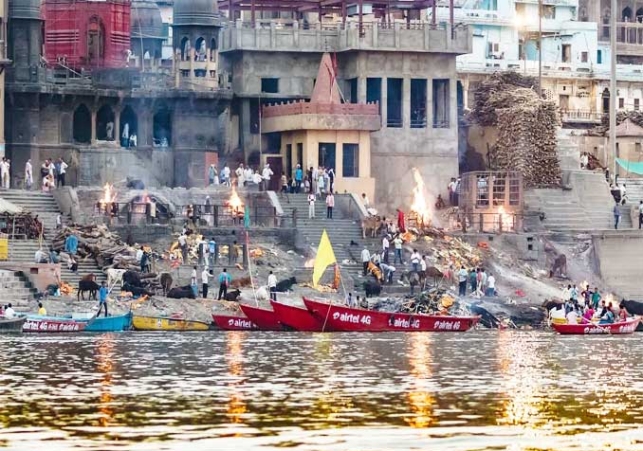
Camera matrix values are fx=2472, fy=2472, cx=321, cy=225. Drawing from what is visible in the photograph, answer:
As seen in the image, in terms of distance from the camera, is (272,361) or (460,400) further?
(272,361)

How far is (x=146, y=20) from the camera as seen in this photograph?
115m

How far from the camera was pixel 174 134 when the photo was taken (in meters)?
97.8

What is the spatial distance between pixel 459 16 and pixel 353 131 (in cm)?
2645

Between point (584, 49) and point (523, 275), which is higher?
point (584, 49)

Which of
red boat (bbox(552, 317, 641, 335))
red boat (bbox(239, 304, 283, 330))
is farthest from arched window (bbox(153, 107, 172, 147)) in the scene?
red boat (bbox(552, 317, 641, 335))

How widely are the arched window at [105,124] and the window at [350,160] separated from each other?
29.8ft

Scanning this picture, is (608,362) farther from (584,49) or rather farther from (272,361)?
→ (584,49)

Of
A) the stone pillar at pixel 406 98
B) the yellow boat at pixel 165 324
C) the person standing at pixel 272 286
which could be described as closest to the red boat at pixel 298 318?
the yellow boat at pixel 165 324

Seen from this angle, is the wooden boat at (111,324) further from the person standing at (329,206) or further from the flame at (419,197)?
the flame at (419,197)

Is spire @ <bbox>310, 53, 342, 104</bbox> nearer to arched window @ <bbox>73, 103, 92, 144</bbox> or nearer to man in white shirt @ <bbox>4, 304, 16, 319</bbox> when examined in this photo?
arched window @ <bbox>73, 103, 92, 144</bbox>

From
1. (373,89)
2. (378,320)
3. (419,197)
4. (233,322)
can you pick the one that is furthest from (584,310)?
(373,89)

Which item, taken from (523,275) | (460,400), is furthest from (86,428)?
(523,275)

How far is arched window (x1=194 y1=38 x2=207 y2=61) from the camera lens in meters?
97.5

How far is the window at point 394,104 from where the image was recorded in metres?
99.7
